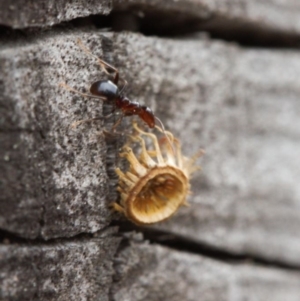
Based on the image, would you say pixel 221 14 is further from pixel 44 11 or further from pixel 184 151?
pixel 44 11

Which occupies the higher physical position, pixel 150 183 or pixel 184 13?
pixel 184 13

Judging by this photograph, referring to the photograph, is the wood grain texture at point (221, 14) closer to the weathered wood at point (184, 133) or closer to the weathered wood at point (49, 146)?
the weathered wood at point (184, 133)

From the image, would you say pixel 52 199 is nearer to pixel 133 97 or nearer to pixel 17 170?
pixel 17 170

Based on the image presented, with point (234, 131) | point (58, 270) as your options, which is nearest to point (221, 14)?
point (234, 131)

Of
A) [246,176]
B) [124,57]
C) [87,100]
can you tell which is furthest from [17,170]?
[246,176]

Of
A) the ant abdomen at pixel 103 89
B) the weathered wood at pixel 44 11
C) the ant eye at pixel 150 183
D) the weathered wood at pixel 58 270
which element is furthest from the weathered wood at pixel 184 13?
the weathered wood at pixel 58 270
